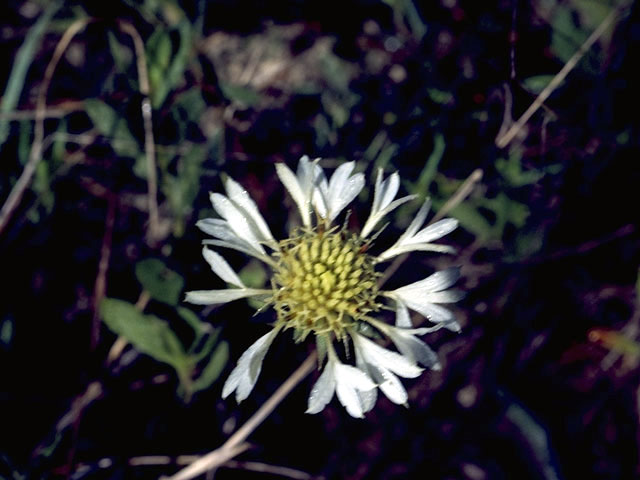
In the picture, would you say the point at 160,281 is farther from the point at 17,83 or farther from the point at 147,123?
the point at 17,83

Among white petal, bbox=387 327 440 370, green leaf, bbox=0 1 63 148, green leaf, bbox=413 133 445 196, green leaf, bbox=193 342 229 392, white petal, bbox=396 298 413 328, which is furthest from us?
green leaf, bbox=0 1 63 148

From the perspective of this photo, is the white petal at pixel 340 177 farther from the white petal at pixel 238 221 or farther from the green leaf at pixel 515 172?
the green leaf at pixel 515 172

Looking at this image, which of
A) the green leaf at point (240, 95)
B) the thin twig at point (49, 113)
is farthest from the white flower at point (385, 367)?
the thin twig at point (49, 113)

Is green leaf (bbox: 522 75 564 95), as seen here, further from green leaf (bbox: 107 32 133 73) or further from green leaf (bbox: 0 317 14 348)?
green leaf (bbox: 0 317 14 348)

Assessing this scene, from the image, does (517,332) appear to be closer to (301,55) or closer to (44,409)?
(301,55)

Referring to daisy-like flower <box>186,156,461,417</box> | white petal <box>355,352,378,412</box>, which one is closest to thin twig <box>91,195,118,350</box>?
daisy-like flower <box>186,156,461,417</box>

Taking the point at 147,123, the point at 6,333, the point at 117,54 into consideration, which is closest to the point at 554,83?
the point at 147,123

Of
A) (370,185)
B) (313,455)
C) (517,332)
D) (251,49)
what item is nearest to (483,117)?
(370,185)
